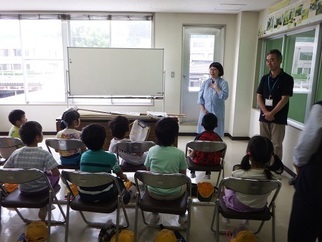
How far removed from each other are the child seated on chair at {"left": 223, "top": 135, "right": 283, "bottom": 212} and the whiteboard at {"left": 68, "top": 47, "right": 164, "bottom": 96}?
3.47 m

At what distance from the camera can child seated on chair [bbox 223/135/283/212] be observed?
178 centimetres

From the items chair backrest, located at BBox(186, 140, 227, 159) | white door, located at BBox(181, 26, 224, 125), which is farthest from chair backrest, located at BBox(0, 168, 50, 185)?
white door, located at BBox(181, 26, 224, 125)

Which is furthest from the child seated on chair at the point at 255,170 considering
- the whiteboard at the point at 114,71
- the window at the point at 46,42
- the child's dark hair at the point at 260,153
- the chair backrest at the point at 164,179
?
the window at the point at 46,42

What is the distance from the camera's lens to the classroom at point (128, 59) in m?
4.87

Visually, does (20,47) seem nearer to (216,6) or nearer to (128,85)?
(128,85)

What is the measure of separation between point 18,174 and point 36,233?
546 millimetres

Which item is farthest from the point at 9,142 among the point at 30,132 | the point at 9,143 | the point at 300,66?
the point at 300,66

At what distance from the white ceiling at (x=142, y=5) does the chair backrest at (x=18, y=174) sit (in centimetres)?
320

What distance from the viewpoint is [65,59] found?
17.1 ft

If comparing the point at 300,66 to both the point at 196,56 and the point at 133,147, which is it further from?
the point at 133,147

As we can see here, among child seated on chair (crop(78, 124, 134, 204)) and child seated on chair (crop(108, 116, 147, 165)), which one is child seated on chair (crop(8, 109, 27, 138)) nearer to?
child seated on chair (crop(108, 116, 147, 165))

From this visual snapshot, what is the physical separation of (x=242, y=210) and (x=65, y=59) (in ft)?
15.0

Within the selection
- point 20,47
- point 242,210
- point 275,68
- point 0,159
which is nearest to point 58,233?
point 0,159

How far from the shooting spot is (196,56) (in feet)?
17.5
